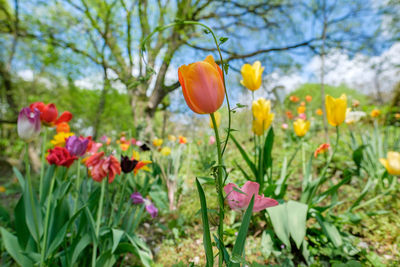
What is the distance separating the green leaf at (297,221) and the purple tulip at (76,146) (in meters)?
1.06

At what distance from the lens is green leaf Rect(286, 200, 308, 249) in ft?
3.06

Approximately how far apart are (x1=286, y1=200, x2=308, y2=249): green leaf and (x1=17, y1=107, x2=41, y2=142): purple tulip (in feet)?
3.94

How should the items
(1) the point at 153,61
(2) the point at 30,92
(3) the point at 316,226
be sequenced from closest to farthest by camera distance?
1. (3) the point at 316,226
2. (1) the point at 153,61
3. (2) the point at 30,92

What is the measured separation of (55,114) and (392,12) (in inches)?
200

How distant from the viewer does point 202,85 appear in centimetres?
42

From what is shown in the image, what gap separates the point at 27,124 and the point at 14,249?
57 cm

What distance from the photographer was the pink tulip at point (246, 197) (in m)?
0.48

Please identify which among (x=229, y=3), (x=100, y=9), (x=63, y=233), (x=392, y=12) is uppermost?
(x=229, y=3)

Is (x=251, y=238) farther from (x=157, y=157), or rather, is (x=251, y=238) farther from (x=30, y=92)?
(x=30, y=92)

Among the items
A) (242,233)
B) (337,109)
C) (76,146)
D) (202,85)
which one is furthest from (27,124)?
(337,109)

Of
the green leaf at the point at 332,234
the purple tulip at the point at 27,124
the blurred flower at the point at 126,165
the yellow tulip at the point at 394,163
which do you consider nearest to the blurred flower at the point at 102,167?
the blurred flower at the point at 126,165

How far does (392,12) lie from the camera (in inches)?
134

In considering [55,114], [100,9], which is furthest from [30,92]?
[55,114]

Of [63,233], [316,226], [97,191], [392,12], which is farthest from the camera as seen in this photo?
[392,12]
